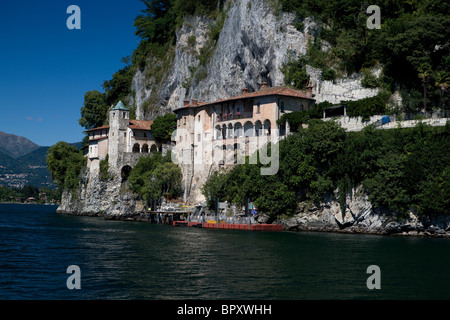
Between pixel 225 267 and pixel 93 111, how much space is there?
87856 mm

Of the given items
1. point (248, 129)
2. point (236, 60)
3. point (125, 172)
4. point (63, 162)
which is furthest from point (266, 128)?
point (63, 162)

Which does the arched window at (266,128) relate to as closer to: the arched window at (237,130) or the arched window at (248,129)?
the arched window at (248,129)

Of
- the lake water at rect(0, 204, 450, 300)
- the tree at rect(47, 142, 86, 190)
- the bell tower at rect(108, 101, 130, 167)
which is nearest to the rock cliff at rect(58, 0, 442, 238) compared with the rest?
the tree at rect(47, 142, 86, 190)

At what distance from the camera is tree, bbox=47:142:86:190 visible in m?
95.2

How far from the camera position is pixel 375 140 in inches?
2007

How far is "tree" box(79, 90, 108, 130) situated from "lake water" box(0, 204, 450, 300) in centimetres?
6706

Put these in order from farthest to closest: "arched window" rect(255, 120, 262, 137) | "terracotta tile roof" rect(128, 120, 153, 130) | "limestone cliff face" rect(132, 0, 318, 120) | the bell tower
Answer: "terracotta tile roof" rect(128, 120, 153, 130) < the bell tower < "limestone cliff face" rect(132, 0, 318, 120) < "arched window" rect(255, 120, 262, 137)

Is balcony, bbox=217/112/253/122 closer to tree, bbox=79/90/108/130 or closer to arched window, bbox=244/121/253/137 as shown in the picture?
arched window, bbox=244/121/253/137

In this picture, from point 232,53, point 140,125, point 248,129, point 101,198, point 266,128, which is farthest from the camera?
point 140,125

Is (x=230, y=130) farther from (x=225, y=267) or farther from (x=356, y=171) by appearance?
(x=225, y=267)

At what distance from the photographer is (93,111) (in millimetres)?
110312

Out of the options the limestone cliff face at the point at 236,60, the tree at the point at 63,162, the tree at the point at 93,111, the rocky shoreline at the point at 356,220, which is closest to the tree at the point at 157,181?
the limestone cliff face at the point at 236,60
